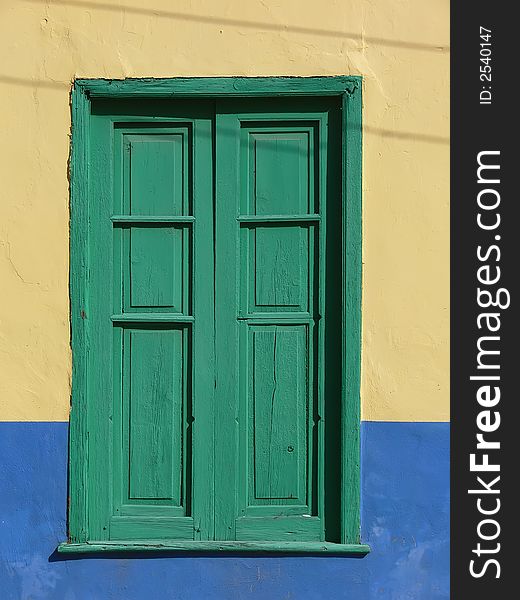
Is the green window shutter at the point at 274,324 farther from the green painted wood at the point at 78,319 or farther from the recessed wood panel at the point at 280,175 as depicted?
the green painted wood at the point at 78,319

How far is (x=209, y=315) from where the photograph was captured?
4301 mm

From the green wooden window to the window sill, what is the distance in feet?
0.15

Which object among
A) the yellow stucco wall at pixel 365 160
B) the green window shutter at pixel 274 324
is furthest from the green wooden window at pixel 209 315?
→ the yellow stucco wall at pixel 365 160

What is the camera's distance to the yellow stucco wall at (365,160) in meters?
4.23

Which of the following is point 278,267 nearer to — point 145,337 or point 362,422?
point 145,337

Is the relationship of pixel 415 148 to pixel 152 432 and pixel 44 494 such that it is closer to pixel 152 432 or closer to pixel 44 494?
pixel 152 432

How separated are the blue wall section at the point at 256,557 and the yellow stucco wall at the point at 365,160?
0.51 ft

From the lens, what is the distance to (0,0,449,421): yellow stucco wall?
13.9 ft

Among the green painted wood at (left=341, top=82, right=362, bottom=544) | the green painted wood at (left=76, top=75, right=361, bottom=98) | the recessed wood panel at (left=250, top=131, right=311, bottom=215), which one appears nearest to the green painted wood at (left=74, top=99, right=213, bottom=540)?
the green painted wood at (left=76, top=75, right=361, bottom=98)

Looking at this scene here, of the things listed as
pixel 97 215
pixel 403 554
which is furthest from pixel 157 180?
pixel 403 554

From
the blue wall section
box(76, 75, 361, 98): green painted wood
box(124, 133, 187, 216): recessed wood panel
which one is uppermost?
box(76, 75, 361, 98): green painted wood

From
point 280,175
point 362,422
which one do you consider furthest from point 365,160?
point 362,422

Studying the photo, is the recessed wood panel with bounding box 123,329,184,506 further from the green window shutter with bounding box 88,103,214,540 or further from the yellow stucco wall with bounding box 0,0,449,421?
the yellow stucco wall with bounding box 0,0,449,421

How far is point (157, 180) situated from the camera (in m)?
4.34
